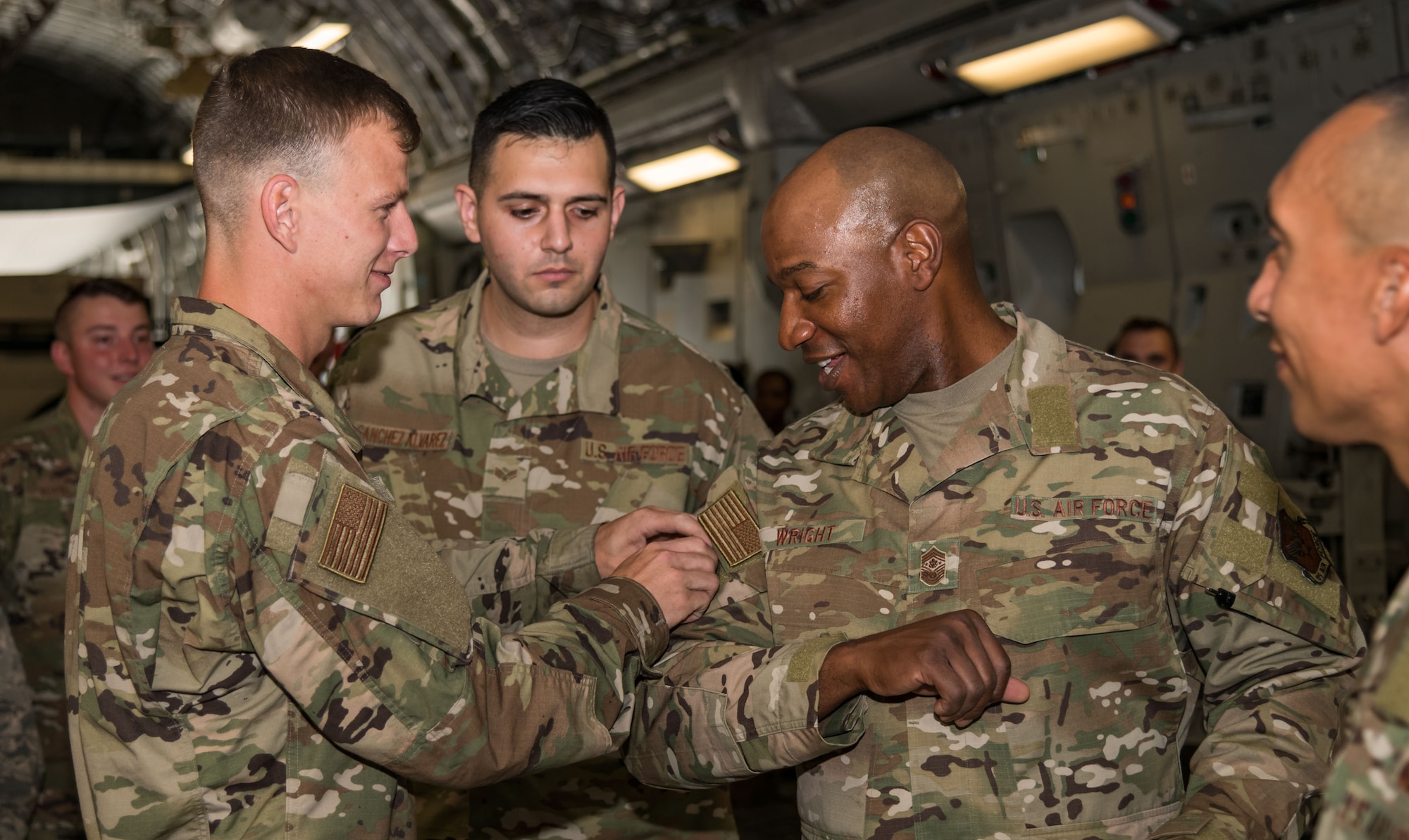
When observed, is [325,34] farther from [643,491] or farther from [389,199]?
[389,199]

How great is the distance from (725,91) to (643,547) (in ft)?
17.9

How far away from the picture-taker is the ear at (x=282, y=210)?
1665 millimetres

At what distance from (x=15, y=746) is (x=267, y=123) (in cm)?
212

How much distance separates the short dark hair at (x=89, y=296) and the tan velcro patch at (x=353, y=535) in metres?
3.21

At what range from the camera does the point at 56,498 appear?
398 centimetres

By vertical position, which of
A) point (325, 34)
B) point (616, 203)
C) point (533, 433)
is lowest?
point (533, 433)

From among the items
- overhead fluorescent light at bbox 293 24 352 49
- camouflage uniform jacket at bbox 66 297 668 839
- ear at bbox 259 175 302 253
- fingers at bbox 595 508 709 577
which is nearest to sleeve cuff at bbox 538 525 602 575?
fingers at bbox 595 508 709 577

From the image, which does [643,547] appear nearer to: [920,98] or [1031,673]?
[1031,673]

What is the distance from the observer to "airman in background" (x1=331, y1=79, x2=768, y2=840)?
8.00 feet

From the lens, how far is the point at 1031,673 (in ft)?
5.77

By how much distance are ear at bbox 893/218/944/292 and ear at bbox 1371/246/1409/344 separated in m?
0.85

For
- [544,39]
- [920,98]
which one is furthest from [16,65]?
[920,98]

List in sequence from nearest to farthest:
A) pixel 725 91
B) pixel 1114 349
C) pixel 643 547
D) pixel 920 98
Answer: pixel 643 547 → pixel 1114 349 → pixel 920 98 → pixel 725 91

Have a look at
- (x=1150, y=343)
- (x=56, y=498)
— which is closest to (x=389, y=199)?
(x=56, y=498)
